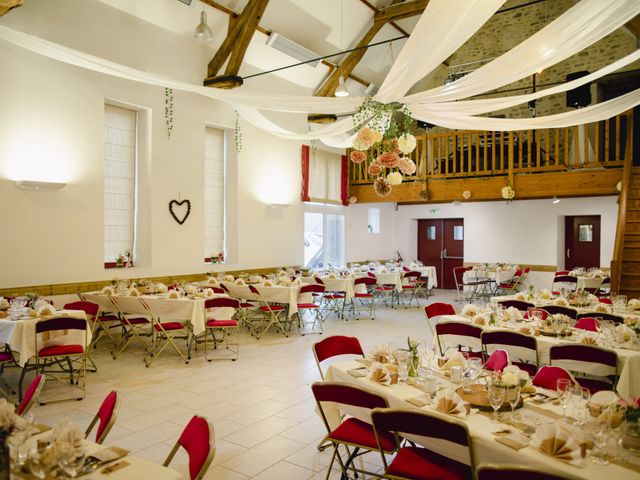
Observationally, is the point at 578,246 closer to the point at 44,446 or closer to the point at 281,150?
the point at 281,150

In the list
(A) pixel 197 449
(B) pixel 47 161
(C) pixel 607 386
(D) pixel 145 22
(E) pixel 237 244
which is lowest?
(C) pixel 607 386

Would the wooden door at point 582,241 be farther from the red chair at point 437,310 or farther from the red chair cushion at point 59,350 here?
the red chair cushion at point 59,350

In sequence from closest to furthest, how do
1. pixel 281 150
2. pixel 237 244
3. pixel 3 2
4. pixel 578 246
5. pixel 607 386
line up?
1. pixel 607 386
2. pixel 3 2
3. pixel 237 244
4. pixel 281 150
5. pixel 578 246

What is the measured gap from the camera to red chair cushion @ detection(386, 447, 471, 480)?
8.59ft

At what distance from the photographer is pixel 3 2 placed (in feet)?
17.1

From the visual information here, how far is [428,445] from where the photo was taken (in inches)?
107

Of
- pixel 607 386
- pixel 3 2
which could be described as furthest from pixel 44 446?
pixel 3 2

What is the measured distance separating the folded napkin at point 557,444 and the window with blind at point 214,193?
906cm

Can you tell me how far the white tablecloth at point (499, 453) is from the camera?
2.07 m

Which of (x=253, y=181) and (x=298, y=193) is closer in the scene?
(x=253, y=181)

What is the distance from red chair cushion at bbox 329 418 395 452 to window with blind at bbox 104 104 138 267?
22.0 feet

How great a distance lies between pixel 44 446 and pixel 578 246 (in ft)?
48.8

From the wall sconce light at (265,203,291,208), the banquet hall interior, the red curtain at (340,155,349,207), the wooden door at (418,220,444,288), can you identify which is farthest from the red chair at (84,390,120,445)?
the wooden door at (418,220,444,288)

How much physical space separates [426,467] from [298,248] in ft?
33.2
